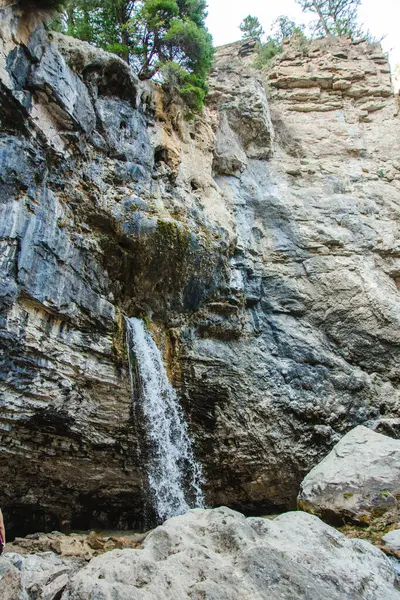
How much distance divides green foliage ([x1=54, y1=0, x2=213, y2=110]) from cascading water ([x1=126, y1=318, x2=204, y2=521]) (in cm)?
907

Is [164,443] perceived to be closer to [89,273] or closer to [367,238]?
[89,273]

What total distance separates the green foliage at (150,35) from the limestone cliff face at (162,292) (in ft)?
5.36

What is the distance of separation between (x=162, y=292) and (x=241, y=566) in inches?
302

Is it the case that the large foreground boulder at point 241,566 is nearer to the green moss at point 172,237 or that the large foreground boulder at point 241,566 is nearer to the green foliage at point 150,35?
the green moss at point 172,237

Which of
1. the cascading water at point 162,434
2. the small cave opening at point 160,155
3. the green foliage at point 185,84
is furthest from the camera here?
the green foliage at point 185,84

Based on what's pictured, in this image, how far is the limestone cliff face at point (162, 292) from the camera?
341 inches

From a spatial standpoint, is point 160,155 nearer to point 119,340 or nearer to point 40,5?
point 40,5

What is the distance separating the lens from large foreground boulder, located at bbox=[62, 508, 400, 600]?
3492mm

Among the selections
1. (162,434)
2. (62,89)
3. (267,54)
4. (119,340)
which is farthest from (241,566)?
(267,54)

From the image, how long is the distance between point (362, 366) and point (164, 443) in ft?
19.1

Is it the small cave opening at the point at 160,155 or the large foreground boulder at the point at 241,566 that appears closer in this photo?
the large foreground boulder at the point at 241,566

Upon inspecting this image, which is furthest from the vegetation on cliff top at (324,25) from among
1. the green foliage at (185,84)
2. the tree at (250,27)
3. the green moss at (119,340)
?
the green moss at (119,340)

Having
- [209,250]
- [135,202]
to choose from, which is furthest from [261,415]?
[135,202]

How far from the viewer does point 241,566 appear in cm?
377
